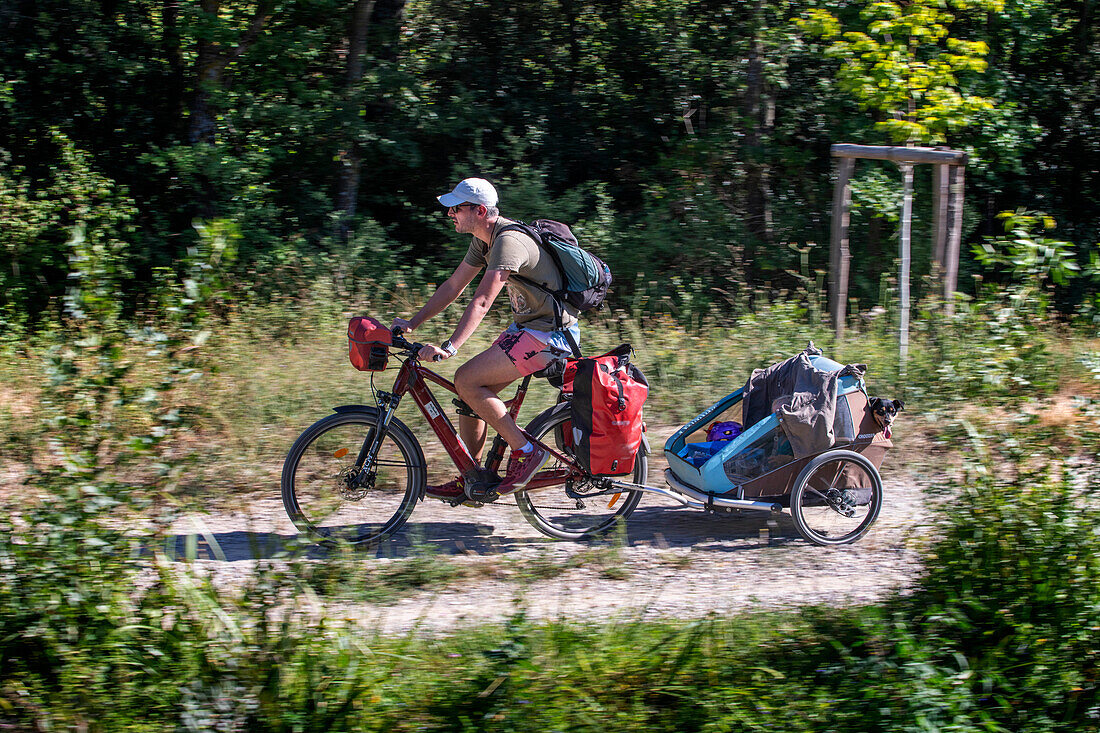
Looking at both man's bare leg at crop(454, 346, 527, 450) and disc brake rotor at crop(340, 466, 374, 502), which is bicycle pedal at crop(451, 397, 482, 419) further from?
disc brake rotor at crop(340, 466, 374, 502)

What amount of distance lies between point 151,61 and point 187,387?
28.9 feet

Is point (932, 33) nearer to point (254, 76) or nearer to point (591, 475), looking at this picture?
point (591, 475)

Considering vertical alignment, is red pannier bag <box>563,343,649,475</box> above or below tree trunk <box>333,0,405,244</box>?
below

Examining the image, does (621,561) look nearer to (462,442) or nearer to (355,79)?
(462,442)

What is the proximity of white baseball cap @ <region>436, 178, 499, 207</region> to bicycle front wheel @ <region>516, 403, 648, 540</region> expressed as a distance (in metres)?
1.19

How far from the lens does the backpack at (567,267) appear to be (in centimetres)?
523

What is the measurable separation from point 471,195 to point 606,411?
1298 mm

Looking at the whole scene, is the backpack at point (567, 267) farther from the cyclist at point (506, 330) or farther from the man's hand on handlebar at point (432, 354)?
the man's hand on handlebar at point (432, 354)

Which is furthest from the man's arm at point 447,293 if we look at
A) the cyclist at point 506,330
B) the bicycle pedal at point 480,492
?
the bicycle pedal at point 480,492

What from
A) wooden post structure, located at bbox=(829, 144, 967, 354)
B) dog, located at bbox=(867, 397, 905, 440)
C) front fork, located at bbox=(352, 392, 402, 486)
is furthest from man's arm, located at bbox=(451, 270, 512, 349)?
wooden post structure, located at bbox=(829, 144, 967, 354)

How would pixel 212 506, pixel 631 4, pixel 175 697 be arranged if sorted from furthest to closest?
pixel 631 4 → pixel 212 506 → pixel 175 697

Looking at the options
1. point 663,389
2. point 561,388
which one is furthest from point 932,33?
point 561,388

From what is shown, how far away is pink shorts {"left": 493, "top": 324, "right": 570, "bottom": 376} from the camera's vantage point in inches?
207

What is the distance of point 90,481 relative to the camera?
13.4 feet
